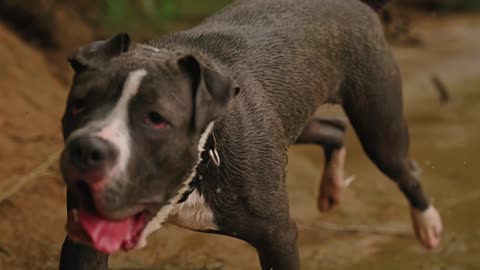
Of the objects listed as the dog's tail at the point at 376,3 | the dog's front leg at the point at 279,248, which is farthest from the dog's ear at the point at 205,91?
the dog's tail at the point at 376,3

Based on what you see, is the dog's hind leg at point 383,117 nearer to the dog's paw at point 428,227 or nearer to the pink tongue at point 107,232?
the dog's paw at point 428,227

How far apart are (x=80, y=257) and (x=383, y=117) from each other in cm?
158

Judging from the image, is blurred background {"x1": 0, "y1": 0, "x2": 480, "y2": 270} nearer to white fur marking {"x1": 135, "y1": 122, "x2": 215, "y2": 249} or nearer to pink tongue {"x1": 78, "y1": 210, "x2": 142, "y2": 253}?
white fur marking {"x1": 135, "y1": 122, "x2": 215, "y2": 249}

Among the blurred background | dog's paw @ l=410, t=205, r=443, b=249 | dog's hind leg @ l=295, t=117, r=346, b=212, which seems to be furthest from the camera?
dog's hind leg @ l=295, t=117, r=346, b=212

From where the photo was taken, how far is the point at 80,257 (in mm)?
3037

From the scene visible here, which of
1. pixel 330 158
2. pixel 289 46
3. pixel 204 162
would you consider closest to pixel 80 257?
pixel 204 162

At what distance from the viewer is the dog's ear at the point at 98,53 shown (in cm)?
262

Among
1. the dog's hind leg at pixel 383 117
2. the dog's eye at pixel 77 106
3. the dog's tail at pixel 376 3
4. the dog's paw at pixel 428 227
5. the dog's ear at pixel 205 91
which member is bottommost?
the dog's paw at pixel 428 227

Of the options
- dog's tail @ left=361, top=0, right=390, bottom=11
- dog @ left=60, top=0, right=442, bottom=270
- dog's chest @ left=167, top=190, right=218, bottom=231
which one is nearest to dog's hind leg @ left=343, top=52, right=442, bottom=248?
dog @ left=60, top=0, right=442, bottom=270

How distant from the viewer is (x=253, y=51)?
3.39 m

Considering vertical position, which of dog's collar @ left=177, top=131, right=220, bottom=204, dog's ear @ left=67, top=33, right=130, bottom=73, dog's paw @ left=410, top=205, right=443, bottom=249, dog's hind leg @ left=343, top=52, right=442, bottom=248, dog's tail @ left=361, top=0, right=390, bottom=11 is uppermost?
dog's ear @ left=67, top=33, right=130, bottom=73

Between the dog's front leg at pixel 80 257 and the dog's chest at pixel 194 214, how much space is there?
0.89 ft

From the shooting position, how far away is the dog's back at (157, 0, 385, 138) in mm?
3283

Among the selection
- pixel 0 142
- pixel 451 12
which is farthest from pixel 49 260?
pixel 451 12
